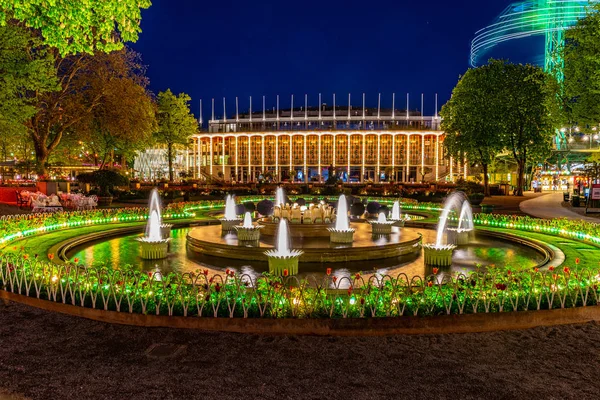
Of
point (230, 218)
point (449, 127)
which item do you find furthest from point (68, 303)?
point (449, 127)

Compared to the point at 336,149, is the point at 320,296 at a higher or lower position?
lower

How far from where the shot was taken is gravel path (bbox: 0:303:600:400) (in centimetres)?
570

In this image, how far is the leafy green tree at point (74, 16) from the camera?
11234 millimetres

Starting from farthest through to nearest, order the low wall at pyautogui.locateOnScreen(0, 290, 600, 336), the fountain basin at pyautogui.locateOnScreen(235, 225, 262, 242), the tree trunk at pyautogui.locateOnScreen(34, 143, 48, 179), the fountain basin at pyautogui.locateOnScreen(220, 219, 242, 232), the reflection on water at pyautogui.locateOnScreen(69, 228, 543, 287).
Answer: the tree trunk at pyautogui.locateOnScreen(34, 143, 48, 179) < the fountain basin at pyautogui.locateOnScreen(220, 219, 242, 232) < the fountain basin at pyautogui.locateOnScreen(235, 225, 262, 242) < the reflection on water at pyautogui.locateOnScreen(69, 228, 543, 287) < the low wall at pyautogui.locateOnScreen(0, 290, 600, 336)

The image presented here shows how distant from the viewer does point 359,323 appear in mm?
7637

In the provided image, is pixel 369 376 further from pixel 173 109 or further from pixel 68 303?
pixel 173 109

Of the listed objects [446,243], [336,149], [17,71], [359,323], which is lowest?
[446,243]

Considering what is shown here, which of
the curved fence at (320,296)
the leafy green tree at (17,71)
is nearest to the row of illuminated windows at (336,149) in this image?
the leafy green tree at (17,71)

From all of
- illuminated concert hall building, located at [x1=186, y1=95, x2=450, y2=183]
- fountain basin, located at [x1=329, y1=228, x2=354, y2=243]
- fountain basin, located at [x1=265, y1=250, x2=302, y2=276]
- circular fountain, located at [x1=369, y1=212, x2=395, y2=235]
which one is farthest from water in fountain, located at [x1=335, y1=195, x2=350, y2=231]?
illuminated concert hall building, located at [x1=186, y1=95, x2=450, y2=183]

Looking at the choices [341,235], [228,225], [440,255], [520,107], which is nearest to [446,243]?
[440,255]

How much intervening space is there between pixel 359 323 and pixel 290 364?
1.57m

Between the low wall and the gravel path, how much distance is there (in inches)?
6.7

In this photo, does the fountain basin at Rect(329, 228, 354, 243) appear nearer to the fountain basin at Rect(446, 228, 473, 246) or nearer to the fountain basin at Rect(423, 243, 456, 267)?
the fountain basin at Rect(423, 243, 456, 267)

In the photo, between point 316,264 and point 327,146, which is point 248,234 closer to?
point 316,264
